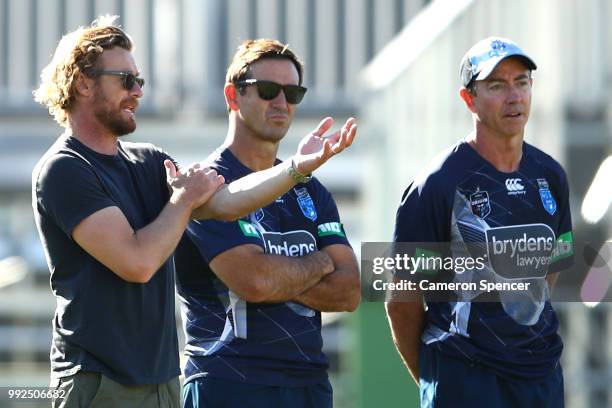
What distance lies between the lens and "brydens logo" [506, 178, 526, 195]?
4.36 meters

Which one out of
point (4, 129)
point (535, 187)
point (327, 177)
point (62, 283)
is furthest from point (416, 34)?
point (4, 129)

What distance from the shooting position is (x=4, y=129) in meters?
16.0

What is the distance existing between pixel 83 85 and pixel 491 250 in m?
1.45

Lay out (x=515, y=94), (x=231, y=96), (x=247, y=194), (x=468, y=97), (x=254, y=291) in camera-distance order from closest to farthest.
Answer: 1. (x=247, y=194)
2. (x=254, y=291)
3. (x=515, y=94)
4. (x=468, y=97)
5. (x=231, y=96)

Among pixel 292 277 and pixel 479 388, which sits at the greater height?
pixel 292 277

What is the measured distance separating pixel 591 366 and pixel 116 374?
16.1ft

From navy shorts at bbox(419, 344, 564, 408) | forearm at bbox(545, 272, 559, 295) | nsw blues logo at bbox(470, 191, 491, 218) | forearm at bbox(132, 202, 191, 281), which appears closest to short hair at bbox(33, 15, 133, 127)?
forearm at bbox(132, 202, 191, 281)

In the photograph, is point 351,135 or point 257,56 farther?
point 257,56

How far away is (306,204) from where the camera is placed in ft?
14.7

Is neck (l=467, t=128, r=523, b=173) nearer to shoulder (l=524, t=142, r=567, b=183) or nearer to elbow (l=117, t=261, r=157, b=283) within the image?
shoulder (l=524, t=142, r=567, b=183)

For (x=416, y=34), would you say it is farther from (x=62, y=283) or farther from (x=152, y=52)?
(x=152, y=52)

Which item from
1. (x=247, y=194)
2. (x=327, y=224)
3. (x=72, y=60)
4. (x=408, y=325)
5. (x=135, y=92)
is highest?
(x=72, y=60)

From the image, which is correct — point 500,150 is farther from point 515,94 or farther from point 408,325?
point 408,325

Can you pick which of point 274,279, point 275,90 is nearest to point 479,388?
point 274,279
